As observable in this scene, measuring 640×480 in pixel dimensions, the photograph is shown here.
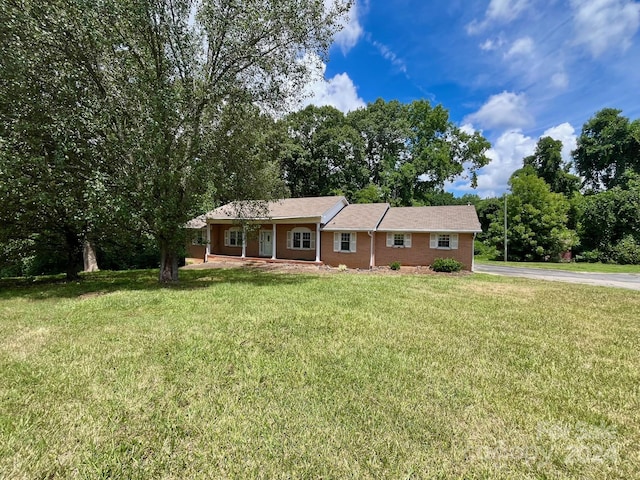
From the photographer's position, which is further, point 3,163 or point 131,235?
point 131,235

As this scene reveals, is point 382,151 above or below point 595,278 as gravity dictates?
above

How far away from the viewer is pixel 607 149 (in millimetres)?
36375

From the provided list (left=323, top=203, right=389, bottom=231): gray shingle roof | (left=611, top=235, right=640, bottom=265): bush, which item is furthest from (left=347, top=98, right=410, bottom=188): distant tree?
(left=611, top=235, right=640, bottom=265): bush

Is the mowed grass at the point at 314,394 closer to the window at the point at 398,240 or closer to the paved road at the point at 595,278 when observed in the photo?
the paved road at the point at 595,278

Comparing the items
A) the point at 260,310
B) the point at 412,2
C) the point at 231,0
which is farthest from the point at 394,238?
the point at 231,0

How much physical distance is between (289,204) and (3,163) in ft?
50.7

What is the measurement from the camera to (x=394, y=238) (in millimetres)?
17734

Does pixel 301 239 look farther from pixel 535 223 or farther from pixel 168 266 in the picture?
pixel 535 223

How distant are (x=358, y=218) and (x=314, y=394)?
15.8m

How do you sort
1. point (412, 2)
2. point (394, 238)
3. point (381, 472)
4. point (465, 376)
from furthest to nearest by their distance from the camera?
1. point (394, 238)
2. point (412, 2)
3. point (465, 376)
4. point (381, 472)

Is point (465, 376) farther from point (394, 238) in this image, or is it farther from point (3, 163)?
point (394, 238)

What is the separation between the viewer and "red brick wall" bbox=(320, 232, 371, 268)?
1780 cm

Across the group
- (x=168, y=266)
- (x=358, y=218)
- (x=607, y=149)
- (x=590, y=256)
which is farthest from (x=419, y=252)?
(x=607, y=149)

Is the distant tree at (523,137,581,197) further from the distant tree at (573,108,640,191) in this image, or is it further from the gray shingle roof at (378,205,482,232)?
the gray shingle roof at (378,205,482,232)
